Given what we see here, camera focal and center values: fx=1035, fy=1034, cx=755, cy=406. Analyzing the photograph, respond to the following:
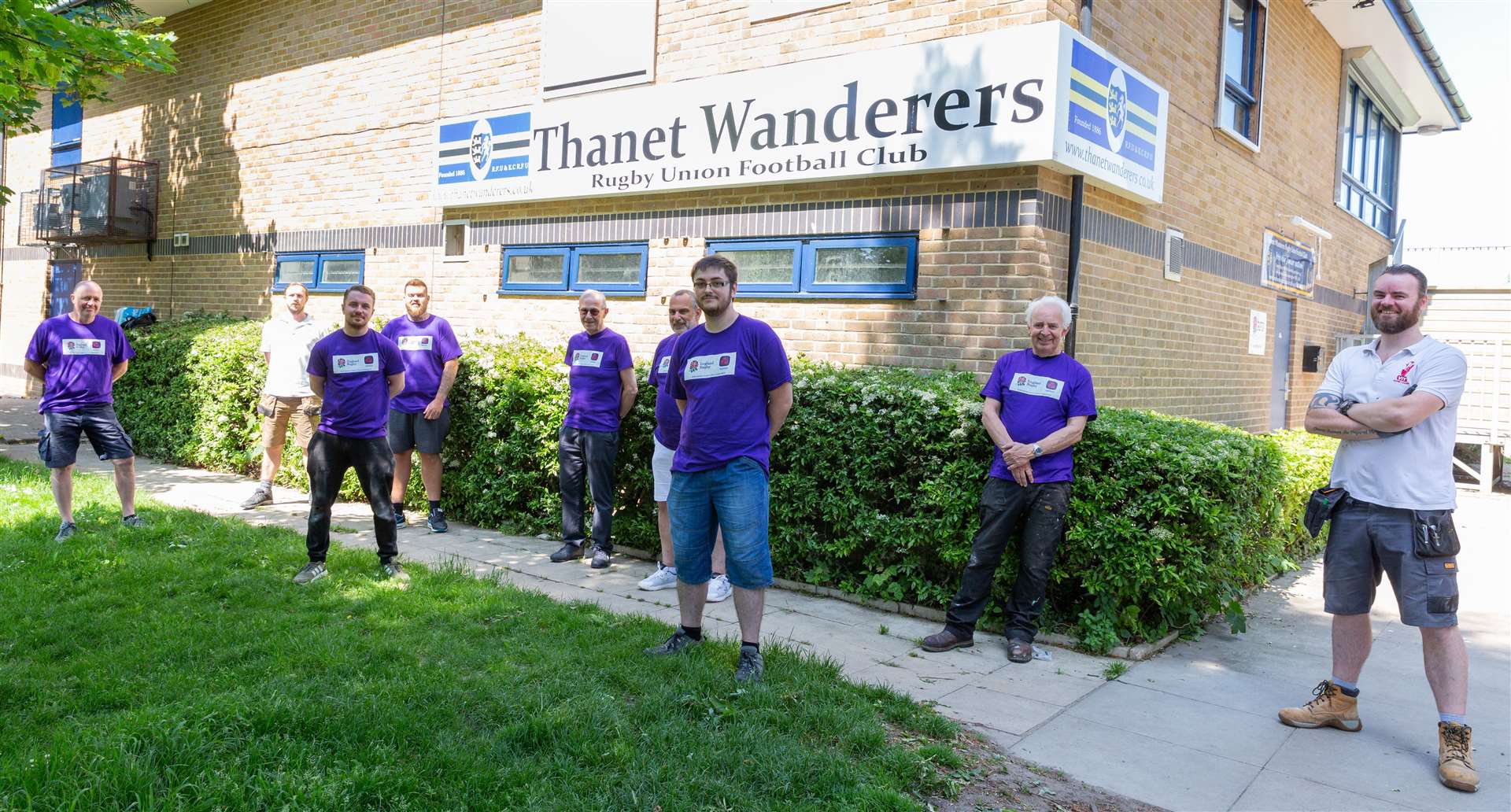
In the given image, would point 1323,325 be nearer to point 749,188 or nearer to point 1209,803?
point 749,188

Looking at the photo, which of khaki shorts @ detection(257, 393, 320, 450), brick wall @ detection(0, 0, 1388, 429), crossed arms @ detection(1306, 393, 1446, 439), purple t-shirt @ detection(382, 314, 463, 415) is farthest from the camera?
khaki shorts @ detection(257, 393, 320, 450)

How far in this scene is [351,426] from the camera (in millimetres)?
6418

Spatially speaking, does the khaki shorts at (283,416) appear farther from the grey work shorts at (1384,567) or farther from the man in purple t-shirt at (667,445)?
the grey work shorts at (1384,567)

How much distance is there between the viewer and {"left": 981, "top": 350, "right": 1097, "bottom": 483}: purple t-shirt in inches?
216

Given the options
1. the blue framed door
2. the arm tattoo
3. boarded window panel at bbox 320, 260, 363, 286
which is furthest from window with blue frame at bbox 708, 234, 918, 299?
the blue framed door

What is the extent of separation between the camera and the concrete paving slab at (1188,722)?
4.38 m

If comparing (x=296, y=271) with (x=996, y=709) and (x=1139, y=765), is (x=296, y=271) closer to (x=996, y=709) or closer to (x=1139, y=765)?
(x=996, y=709)

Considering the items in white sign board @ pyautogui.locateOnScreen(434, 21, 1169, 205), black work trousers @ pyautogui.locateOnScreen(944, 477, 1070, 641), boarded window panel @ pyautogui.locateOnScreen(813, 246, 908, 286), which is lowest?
black work trousers @ pyautogui.locateOnScreen(944, 477, 1070, 641)

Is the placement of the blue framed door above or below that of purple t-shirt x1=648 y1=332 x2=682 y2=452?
above

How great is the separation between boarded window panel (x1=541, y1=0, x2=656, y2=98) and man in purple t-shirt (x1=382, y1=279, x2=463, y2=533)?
3.08 metres

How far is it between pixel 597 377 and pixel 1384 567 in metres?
4.84

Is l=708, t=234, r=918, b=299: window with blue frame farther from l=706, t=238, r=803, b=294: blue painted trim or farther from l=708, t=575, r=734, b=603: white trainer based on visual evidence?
l=708, t=575, r=734, b=603: white trainer

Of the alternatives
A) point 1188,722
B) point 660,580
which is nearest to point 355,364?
point 660,580


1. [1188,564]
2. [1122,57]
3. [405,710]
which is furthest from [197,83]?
[1188,564]
